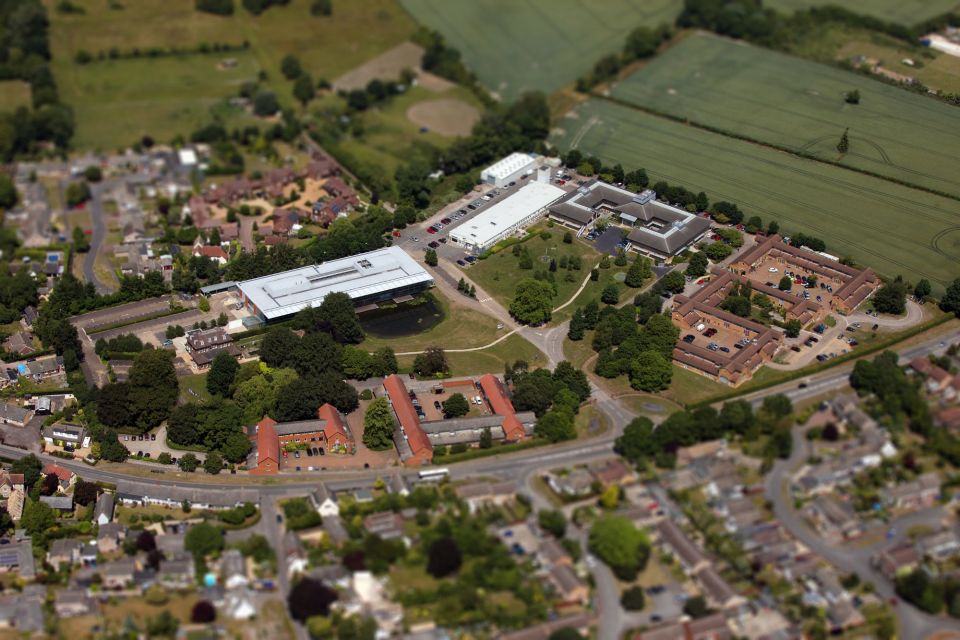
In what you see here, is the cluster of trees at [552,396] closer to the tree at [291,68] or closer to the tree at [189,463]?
the tree at [189,463]

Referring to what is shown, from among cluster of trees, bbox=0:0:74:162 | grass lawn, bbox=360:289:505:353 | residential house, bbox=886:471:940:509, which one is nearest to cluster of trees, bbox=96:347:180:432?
grass lawn, bbox=360:289:505:353

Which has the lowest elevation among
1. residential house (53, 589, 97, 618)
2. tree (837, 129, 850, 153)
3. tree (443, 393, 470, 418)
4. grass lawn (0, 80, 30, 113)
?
grass lawn (0, 80, 30, 113)

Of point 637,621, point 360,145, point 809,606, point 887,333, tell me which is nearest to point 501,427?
point 637,621

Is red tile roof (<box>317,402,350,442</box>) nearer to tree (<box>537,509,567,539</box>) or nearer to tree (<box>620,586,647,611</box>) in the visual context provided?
tree (<box>537,509,567,539</box>)

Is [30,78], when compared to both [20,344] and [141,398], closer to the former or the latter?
[20,344]

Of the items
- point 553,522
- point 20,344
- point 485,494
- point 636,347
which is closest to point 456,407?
point 485,494
